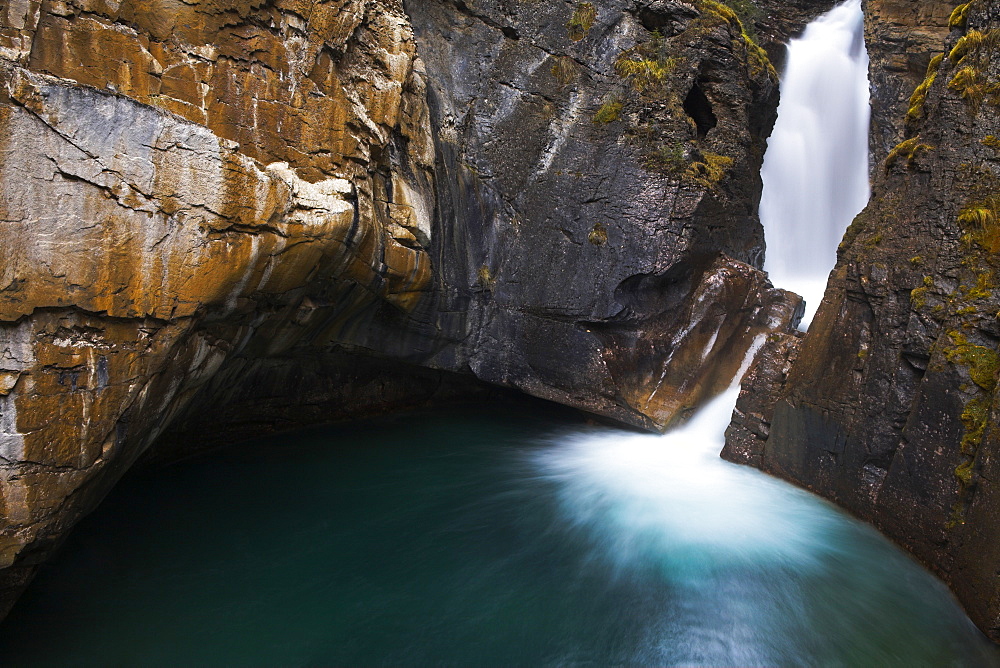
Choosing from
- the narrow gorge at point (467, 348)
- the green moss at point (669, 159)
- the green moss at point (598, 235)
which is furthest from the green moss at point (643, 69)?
the green moss at point (598, 235)

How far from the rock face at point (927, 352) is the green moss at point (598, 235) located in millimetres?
3240

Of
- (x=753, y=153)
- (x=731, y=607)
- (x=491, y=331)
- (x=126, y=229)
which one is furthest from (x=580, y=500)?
(x=753, y=153)

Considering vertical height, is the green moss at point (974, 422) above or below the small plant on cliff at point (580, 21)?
below

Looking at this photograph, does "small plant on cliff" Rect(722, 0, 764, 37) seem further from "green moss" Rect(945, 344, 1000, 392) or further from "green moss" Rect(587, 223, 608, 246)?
"green moss" Rect(945, 344, 1000, 392)

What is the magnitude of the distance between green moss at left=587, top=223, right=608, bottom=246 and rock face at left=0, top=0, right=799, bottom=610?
3 centimetres

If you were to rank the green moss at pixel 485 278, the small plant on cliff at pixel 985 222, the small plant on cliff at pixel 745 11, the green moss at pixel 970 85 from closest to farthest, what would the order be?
the small plant on cliff at pixel 985 222 < the green moss at pixel 970 85 < the green moss at pixel 485 278 < the small plant on cliff at pixel 745 11

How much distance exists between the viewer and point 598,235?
348 inches

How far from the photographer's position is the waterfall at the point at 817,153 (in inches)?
548

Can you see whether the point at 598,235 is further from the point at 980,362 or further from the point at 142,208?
the point at 142,208

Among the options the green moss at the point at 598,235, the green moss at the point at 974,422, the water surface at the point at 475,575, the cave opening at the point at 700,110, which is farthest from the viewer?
the cave opening at the point at 700,110

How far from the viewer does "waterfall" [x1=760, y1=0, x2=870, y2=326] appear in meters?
13.9

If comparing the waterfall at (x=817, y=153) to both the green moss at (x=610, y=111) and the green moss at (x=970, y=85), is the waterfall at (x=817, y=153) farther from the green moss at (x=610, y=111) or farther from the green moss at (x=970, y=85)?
the green moss at (x=970, y=85)

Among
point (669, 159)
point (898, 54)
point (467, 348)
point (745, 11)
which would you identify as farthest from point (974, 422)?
point (898, 54)

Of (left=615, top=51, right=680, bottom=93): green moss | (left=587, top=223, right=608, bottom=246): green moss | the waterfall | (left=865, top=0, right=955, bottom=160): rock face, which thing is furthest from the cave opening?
(left=865, top=0, right=955, bottom=160): rock face
